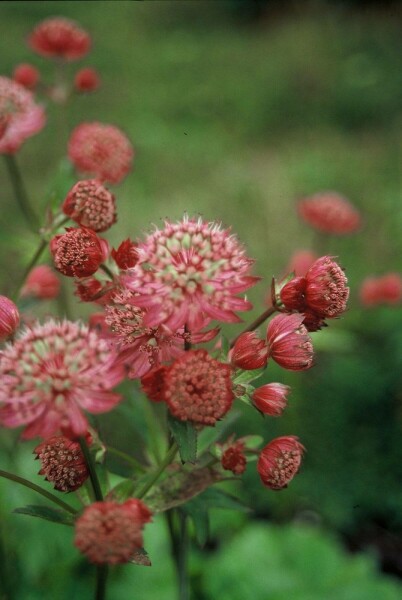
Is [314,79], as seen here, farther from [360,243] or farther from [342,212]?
[342,212]

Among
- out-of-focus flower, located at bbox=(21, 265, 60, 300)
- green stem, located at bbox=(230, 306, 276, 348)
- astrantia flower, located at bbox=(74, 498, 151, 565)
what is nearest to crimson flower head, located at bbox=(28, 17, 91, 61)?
out-of-focus flower, located at bbox=(21, 265, 60, 300)

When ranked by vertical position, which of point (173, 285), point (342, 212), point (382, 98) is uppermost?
point (382, 98)

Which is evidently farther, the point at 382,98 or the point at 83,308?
the point at 382,98

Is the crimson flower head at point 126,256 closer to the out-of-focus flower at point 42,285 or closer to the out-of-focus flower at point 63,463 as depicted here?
the out-of-focus flower at point 63,463

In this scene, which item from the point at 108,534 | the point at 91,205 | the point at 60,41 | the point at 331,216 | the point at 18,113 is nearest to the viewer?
the point at 108,534

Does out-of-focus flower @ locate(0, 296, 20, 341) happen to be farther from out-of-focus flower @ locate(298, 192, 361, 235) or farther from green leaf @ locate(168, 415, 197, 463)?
out-of-focus flower @ locate(298, 192, 361, 235)

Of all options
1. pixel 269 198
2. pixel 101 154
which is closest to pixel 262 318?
pixel 101 154

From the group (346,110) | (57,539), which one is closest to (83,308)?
(57,539)

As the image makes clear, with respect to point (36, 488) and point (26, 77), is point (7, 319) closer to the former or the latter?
point (36, 488)
